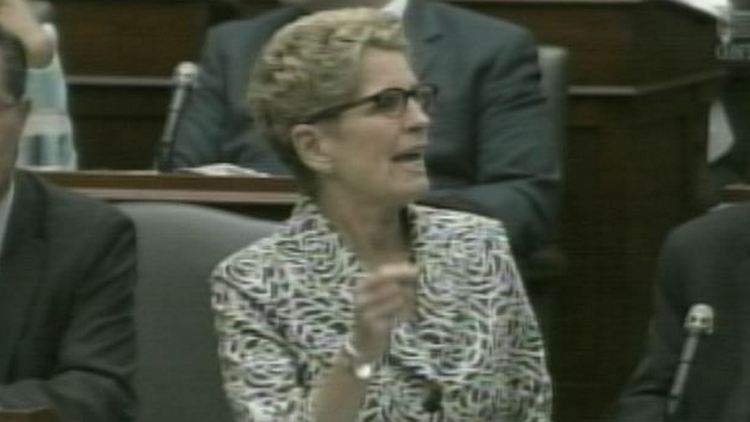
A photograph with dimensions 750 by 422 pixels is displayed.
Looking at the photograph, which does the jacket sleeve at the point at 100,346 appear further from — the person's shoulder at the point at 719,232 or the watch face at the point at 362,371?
the person's shoulder at the point at 719,232

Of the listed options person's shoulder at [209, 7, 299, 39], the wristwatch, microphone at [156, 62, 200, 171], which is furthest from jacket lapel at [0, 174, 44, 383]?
person's shoulder at [209, 7, 299, 39]

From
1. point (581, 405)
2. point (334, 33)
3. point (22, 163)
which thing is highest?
point (334, 33)

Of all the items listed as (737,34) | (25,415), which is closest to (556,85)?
(737,34)

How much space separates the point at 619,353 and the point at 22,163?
1.40 metres

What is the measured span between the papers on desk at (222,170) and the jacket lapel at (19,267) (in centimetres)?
88

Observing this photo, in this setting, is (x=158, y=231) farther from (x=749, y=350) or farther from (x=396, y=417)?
(x=749, y=350)

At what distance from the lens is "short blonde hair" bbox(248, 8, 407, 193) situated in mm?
3379

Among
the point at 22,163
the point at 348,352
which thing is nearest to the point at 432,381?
the point at 348,352

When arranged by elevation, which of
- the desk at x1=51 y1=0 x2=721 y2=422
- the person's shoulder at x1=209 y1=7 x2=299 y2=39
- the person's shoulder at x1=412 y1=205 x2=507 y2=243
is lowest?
the desk at x1=51 y1=0 x2=721 y2=422

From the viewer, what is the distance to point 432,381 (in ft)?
11.0

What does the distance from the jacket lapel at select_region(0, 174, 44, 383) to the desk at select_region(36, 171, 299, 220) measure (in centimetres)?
78

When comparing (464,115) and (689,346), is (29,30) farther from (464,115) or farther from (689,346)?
(689,346)

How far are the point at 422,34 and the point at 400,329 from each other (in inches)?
65.9

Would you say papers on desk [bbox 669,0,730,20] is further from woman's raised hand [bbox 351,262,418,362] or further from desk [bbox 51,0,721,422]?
woman's raised hand [bbox 351,262,418,362]
